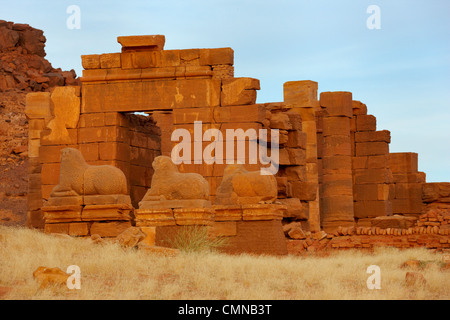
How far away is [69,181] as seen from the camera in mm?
15180

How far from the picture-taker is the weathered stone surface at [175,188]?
550 inches

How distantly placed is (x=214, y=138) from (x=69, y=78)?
80.0ft

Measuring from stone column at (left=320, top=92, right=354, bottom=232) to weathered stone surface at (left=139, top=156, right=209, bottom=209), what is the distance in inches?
438

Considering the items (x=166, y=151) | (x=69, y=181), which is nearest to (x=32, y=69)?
(x=166, y=151)

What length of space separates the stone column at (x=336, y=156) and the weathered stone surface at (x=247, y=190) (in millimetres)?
9888

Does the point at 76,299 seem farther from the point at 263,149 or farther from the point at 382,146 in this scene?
the point at 382,146

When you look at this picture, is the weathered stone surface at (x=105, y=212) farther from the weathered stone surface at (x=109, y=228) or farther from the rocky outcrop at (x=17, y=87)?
the rocky outcrop at (x=17, y=87)

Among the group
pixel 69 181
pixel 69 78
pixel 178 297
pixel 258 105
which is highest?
pixel 69 78

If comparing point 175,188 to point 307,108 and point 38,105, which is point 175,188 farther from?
point 307,108

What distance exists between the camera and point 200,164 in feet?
62.3

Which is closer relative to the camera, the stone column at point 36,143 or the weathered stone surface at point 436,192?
the stone column at point 36,143

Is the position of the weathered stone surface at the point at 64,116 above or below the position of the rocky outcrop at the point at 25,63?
below

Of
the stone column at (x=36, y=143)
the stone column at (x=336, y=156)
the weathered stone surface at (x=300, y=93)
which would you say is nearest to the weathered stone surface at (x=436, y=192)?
the stone column at (x=336, y=156)

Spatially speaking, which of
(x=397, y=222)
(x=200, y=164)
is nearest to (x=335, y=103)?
(x=397, y=222)
